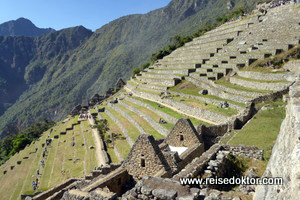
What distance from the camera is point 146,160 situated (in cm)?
680

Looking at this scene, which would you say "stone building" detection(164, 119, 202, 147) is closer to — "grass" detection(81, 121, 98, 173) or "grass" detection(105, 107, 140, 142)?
"grass" detection(105, 107, 140, 142)

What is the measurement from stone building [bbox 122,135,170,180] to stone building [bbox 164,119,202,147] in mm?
2950

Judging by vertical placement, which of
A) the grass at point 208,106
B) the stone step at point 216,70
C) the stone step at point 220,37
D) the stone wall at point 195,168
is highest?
the stone step at point 220,37

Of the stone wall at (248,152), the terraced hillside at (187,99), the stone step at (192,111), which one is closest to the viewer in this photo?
the stone wall at (248,152)

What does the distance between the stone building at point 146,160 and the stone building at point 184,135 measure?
295 centimetres

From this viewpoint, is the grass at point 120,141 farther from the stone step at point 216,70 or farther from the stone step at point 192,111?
the stone step at point 216,70

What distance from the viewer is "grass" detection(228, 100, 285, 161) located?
8.14 m

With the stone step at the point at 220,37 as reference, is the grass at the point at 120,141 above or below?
below

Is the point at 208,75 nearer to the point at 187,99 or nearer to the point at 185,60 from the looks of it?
the point at 187,99

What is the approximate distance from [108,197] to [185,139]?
5344 mm

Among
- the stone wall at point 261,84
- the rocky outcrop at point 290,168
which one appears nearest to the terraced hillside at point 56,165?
the stone wall at point 261,84

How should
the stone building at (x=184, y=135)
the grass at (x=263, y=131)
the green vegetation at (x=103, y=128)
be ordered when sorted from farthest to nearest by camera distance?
the green vegetation at (x=103, y=128) < the stone building at (x=184, y=135) < the grass at (x=263, y=131)

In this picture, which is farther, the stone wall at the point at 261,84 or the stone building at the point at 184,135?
the stone wall at the point at 261,84

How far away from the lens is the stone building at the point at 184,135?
948 cm
